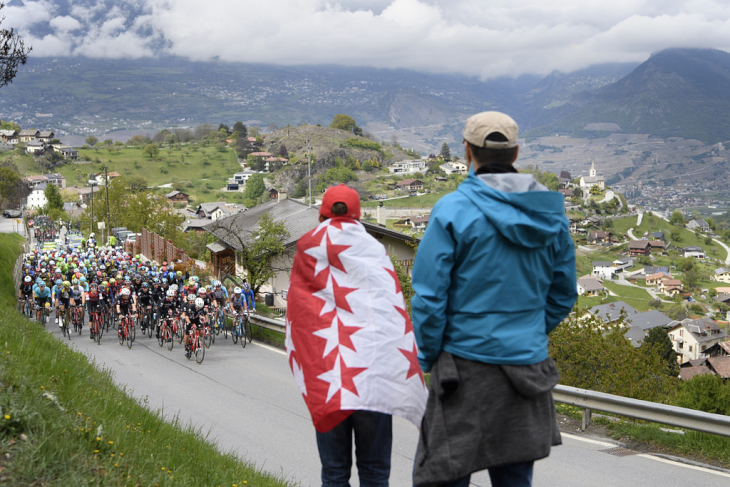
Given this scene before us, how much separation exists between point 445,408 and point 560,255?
83 cm

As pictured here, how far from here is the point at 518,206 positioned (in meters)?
2.85

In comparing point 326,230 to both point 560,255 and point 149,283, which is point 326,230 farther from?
point 149,283

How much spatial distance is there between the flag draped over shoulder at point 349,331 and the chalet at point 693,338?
116 metres

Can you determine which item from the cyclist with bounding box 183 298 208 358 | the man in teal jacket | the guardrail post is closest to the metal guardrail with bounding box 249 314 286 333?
the cyclist with bounding box 183 298 208 358

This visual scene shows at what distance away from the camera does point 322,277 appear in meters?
3.55

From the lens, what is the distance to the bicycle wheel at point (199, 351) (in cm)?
1572

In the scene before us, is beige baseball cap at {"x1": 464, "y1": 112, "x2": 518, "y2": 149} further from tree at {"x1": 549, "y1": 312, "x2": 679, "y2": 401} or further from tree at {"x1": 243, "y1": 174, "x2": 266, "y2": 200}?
tree at {"x1": 243, "y1": 174, "x2": 266, "y2": 200}

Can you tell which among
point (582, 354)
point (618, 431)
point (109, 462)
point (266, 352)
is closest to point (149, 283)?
point (266, 352)

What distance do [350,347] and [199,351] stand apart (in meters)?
13.1

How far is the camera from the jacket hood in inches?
110

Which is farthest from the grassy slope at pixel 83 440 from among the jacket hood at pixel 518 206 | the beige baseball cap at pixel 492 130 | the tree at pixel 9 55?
the tree at pixel 9 55

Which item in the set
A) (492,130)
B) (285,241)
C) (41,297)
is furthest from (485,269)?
(285,241)

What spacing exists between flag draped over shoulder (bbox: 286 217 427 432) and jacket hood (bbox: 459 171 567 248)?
31.7 inches

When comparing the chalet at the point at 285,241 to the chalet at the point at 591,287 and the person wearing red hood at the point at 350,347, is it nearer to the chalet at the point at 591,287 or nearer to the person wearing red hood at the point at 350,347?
the person wearing red hood at the point at 350,347
